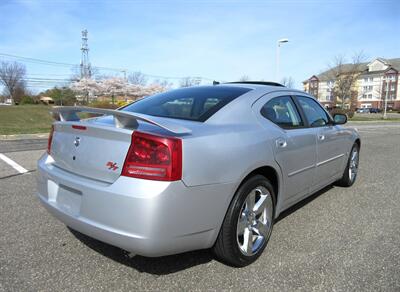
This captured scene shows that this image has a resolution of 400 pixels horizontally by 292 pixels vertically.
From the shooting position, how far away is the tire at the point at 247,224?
2584mm

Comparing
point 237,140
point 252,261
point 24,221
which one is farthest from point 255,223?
point 24,221

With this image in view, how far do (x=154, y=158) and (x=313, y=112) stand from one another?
2.63 metres

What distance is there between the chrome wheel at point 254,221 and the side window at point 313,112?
4.49 feet

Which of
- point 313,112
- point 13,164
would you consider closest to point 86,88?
point 13,164

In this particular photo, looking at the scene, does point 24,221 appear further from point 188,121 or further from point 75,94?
point 75,94

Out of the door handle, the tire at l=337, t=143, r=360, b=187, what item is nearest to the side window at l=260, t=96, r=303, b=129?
the door handle

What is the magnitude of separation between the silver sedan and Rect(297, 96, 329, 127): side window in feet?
1.58

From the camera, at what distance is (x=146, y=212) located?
214 centimetres

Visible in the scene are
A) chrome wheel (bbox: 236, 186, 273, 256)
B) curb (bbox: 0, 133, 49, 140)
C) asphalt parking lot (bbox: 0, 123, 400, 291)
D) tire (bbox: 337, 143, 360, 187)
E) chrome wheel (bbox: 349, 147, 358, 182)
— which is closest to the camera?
asphalt parking lot (bbox: 0, 123, 400, 291)

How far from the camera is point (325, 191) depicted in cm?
509

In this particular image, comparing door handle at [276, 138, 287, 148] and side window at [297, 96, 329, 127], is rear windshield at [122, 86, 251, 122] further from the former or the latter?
side window at [297, 96, 329, 127]

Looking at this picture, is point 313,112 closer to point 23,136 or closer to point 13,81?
point 23,136

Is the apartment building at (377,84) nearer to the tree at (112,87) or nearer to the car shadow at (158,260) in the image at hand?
the tree at (112,87)

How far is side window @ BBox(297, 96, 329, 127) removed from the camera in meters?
3.96
